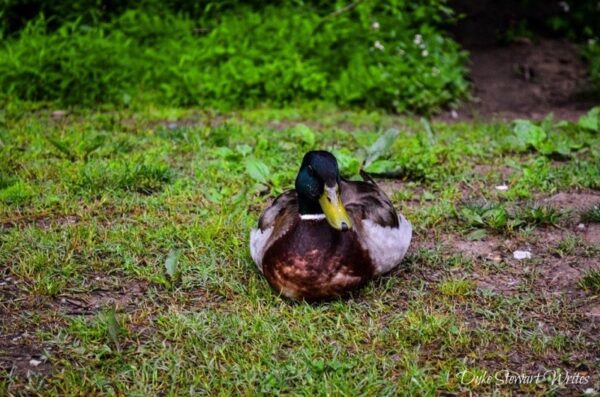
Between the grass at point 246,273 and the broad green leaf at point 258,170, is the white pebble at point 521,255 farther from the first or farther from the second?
the broad green leaf at point 258,170

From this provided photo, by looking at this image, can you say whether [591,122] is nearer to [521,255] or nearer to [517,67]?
[517,67]

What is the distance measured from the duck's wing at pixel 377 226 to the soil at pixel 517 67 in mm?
3453

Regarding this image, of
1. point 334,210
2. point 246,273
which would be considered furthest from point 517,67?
point 334,210

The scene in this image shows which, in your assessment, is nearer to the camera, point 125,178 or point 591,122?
point 125,178

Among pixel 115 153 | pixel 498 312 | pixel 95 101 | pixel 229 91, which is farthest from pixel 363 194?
pixel 95 101

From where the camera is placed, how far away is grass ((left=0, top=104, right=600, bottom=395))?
9.70 feet

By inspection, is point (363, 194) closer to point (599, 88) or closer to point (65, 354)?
point (65, 354)

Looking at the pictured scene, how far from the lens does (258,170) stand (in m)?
4.85

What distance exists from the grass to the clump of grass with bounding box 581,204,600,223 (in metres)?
0.07

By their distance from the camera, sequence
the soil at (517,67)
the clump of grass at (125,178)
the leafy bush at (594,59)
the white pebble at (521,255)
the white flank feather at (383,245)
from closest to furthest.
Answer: the white flank feather at (383,245) < the white pebble at (521,255) < the clump of grass at (125,178) < the soil at (517,67) < the leafy bush at (594,59)

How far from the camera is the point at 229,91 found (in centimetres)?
691

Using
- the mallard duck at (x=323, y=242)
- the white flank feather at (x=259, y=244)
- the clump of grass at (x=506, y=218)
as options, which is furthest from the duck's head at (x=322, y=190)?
the clump of grass at (x=506, y=218)

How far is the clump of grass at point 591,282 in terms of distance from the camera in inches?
138

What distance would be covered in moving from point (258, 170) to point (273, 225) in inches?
52.1
